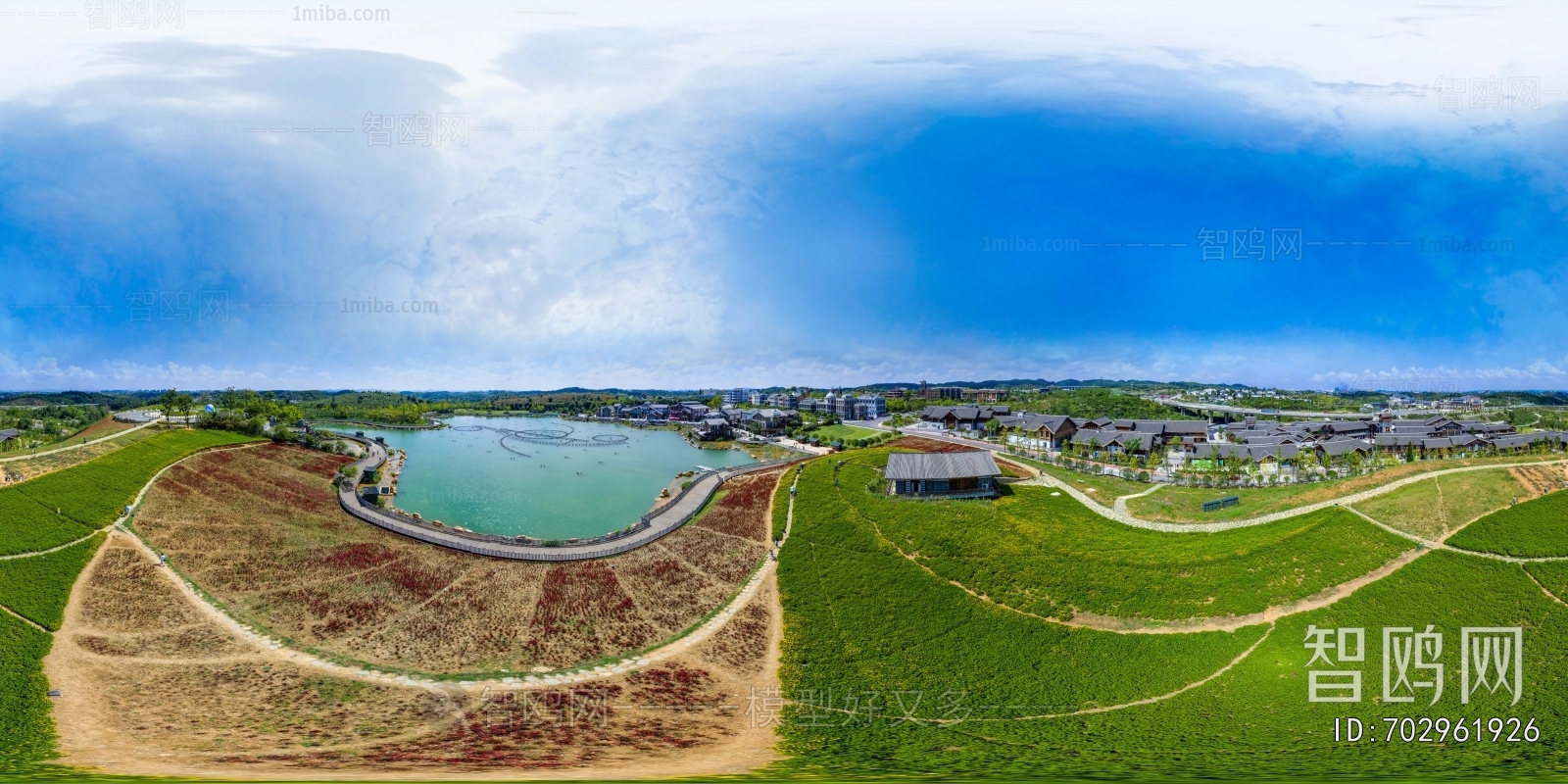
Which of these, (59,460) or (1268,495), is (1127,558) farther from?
(59,460)

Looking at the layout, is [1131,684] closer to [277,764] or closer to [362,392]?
[277,764]

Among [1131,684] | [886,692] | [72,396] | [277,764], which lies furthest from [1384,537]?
[72,396]

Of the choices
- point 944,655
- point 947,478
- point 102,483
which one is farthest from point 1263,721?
point 102,483

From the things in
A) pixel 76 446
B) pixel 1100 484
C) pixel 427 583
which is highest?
pixel 76 446

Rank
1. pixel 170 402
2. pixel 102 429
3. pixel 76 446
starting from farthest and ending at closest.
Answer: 1. pixel 170 402
2. pixel 102 429
3. pixel 76 446

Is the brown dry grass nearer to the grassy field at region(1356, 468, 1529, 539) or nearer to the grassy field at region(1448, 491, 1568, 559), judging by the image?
the grassy field at region(1356, 468, 1529, 539)
